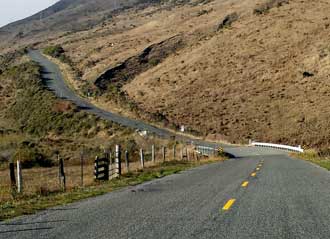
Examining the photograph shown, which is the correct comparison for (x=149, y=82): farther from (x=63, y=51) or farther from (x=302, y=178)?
(x=302, y=178)

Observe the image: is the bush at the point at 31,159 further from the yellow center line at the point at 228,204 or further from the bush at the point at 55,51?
the bush at the point at 55,51

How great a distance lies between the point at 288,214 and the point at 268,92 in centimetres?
6661

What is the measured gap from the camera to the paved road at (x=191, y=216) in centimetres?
889

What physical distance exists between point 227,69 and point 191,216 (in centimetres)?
7627

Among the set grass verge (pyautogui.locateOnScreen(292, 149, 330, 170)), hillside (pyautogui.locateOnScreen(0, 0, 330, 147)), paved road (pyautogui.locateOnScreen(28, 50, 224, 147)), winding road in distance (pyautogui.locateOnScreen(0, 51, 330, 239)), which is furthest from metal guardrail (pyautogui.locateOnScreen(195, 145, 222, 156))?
winding road in distance (pyautogui.locateOnScreen(0, 51, 330, 239))

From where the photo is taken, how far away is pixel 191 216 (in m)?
10.5

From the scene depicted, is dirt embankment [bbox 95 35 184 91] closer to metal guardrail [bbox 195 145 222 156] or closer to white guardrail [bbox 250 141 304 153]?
white guardrail [bbox 250 141 304 153]

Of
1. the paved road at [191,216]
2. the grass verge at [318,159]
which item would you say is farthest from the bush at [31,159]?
the paved road at [191,216]

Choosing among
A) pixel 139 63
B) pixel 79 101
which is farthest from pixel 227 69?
pixel 79 101

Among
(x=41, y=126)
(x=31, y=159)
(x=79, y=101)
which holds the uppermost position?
(x=79, y=101)

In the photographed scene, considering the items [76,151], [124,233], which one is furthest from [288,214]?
[76,151]

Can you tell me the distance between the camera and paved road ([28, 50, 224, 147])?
202ft

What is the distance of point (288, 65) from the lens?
82.3 meters

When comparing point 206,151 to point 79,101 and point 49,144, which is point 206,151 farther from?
point 79,101
